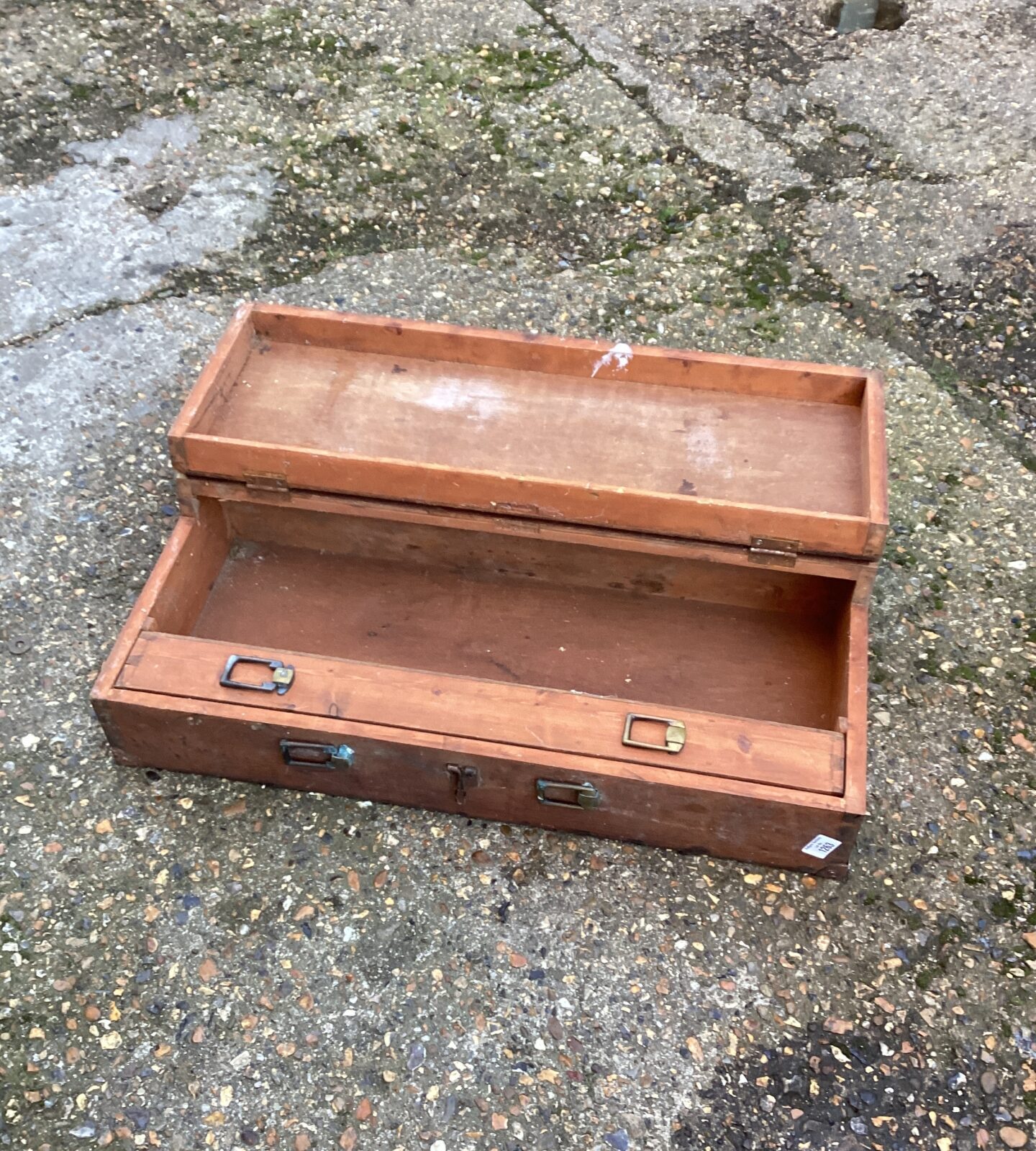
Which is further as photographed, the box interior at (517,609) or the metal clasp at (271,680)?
the box interior at (517,609)

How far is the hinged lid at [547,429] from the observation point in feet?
9.19

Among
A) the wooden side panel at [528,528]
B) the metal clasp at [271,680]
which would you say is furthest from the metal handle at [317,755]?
the wooden side panel at [528,528]

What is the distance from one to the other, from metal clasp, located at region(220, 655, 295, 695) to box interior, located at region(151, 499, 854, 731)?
1.37 ft

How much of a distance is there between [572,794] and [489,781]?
230 millimetres

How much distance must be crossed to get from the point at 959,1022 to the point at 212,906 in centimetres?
208

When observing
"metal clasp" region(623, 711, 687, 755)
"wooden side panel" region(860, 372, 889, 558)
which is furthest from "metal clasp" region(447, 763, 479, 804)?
"wooden side panel" region(860, 372, 889, 558)

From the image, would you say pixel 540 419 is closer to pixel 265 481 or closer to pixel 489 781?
pixel 265 481

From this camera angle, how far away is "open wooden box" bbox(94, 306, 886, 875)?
2602mm

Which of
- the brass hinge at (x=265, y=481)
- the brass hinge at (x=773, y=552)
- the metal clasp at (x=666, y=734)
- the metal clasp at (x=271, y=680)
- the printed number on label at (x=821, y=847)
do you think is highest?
the brass hinge at (x=265, y=481)

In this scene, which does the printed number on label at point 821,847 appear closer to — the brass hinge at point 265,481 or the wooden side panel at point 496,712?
the wooden side panel at point 496,712

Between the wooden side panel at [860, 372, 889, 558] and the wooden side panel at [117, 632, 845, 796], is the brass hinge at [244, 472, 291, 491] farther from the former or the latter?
the wooden side panel at [860, 372, 889, 558]

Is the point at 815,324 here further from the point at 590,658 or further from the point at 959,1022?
the point at 959,1022

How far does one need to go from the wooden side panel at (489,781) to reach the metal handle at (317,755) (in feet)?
0.06

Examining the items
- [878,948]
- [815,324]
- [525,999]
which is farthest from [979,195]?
[525,999]
